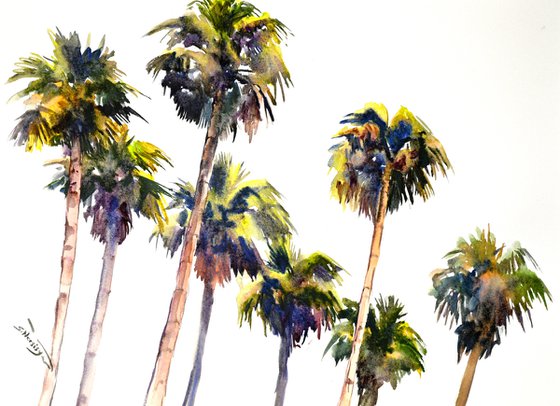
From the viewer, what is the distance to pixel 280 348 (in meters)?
2.91

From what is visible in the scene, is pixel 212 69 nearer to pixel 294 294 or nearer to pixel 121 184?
pixel 121 184

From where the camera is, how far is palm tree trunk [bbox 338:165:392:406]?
117 inches

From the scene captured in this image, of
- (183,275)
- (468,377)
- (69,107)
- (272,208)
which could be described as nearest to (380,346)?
(468,377)

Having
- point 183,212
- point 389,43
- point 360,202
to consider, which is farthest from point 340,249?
point 389,43

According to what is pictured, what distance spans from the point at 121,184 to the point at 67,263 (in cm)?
36

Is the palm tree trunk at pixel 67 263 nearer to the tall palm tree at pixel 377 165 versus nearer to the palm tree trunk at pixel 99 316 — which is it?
the palm tree trunk at pixel 99 316

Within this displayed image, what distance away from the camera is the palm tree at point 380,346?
9.81 ft

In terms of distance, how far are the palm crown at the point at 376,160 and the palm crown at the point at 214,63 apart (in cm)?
42

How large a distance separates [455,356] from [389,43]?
4.63 ft

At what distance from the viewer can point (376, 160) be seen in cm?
314

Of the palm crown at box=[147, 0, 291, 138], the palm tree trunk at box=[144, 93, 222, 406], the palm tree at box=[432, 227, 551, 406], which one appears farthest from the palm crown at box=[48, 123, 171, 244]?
the palm tree at box=[432, 227, 551, 406]
